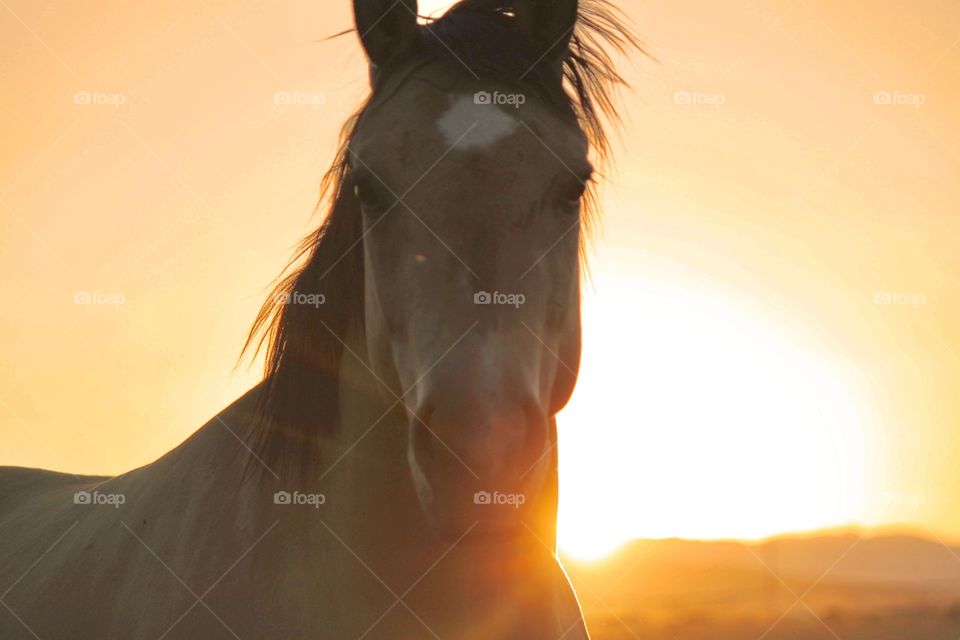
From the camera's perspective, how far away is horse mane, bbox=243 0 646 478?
2455 mm

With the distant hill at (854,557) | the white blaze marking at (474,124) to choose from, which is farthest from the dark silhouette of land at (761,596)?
the white blaze marking at (474,124)

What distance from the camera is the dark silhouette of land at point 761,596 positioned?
18.1 m

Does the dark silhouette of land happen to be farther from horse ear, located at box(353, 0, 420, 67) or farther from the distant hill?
horse ear, located at box(353, 0, 420, 67)

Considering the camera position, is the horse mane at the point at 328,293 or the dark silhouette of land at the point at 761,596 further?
the dark silhouette of land at the point at 761,596

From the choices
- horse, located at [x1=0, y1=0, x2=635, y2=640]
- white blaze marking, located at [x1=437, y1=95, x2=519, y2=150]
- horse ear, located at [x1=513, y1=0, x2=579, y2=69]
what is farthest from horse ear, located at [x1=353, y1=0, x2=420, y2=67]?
white blaze marking, located at [x1=437, y1=95, x2=519, y2=150]

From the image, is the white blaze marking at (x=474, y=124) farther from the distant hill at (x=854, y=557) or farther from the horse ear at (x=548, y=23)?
the distant hill at (x=854, y=557)

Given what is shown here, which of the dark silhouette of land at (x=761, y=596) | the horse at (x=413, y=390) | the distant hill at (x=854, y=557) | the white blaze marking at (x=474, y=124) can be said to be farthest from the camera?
the distant hill at (x=854, y=557)

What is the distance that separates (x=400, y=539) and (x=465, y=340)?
72cm

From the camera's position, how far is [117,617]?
2.68 metres

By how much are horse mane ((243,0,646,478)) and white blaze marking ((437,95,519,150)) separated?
0.23 meters

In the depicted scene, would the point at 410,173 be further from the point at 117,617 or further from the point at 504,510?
the point at 117,617

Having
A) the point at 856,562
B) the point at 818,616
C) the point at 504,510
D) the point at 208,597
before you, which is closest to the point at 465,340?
the point at 504,510

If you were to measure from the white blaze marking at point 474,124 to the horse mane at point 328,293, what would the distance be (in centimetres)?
23

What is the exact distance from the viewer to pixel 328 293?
2.49 meters
